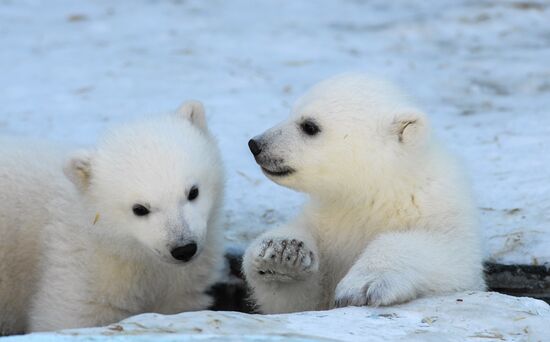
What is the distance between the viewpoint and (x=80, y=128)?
302 inches

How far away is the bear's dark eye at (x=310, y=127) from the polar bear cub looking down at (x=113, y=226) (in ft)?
1.73

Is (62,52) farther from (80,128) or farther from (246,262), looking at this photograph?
(246,262)

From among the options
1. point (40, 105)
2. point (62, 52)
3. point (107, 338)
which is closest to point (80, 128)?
point (40, 105)

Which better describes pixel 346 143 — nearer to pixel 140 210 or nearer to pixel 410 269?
pixel 410 269

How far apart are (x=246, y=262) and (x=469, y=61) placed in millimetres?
4615

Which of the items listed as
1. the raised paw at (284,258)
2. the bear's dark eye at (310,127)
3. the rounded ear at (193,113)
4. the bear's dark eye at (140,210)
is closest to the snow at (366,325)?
the raised paw at (284,258)

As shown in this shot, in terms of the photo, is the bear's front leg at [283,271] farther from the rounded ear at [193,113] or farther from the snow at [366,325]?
the rounded ear at [193,113]

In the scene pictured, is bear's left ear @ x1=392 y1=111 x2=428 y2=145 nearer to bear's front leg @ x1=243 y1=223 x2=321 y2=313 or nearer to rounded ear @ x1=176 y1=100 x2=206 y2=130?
bear's front leg @ x1=243 y1=223 x2=321 y2=313

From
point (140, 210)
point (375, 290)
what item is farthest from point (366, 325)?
point (140, 210)

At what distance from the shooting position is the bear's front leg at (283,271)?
16.2ft

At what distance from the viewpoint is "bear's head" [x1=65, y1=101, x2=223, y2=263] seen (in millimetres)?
4789

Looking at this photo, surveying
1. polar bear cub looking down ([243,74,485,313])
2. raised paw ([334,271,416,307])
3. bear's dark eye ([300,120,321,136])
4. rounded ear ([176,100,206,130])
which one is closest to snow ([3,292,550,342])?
raised paw ([334,271,416,307])

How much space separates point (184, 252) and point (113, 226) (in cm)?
56

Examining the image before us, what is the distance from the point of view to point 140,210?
4.90 m
